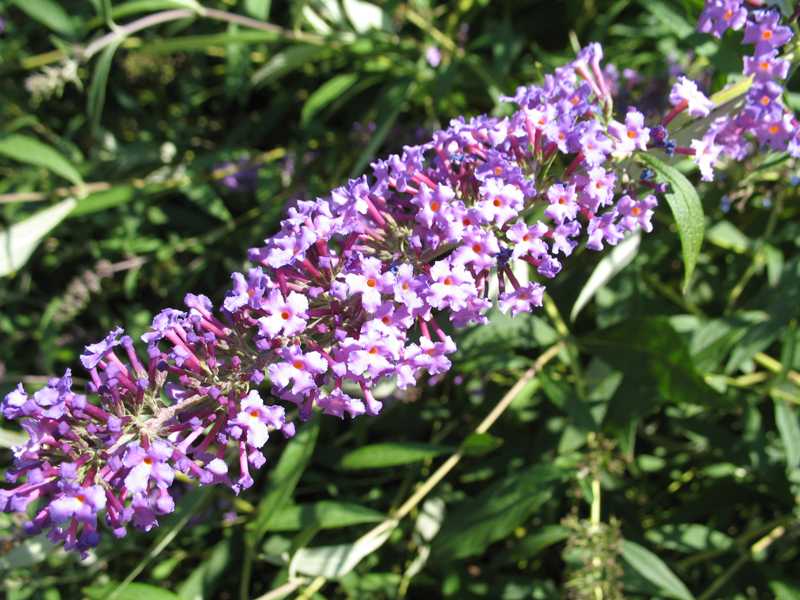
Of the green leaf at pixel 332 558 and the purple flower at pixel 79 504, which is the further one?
the green leaf at pixel 332 558

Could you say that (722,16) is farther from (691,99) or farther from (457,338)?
(457,338)

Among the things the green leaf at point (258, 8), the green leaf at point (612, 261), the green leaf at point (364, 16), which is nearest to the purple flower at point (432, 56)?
the green leaf at point (364, 16)

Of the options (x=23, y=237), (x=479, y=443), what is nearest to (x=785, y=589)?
(x=479, y=443)

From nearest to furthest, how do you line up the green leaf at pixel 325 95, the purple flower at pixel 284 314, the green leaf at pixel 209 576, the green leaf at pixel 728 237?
the purple flower at pixel 284 314
the green leaf at pixel 209 576
the green leaf at pixel 728 237
the green leaf at pixel 325 95

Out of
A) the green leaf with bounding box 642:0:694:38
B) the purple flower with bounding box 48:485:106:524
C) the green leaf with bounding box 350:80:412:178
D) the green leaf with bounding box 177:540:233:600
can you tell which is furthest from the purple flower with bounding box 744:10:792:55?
the green leaf with bounding box 177:540:233:600

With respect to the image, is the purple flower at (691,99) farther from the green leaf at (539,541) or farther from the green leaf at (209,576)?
the green leaf at (209,576)

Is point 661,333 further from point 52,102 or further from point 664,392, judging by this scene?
point 52,102
